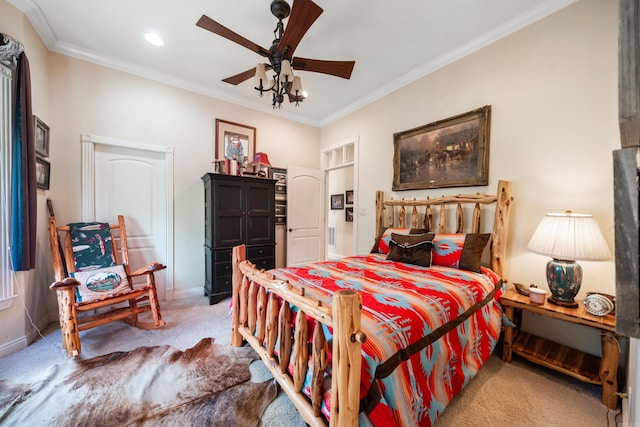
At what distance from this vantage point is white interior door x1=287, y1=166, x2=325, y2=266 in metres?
4.05

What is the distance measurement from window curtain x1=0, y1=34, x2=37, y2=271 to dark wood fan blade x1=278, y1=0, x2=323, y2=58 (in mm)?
2094

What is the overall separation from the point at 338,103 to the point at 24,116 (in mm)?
3415

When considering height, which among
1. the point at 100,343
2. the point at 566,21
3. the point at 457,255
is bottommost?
the point at 100,343

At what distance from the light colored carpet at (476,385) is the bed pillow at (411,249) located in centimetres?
95

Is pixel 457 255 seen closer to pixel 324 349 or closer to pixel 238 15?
pixel 324 349

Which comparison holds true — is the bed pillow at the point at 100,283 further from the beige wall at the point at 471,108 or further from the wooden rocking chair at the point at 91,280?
the beige wall at the point at 471,108

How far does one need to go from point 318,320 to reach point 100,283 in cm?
237

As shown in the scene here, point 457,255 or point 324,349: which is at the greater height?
point 457,255

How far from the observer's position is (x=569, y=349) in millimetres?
1902

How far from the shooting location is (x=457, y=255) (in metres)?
2.20

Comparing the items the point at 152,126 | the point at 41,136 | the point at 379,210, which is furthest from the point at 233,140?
the point at 379,210

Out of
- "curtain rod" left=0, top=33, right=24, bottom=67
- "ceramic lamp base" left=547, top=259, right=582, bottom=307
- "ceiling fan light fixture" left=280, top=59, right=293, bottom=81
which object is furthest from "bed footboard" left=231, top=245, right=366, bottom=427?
"curtain rod" left=0, top=33, right=24, bottom=67

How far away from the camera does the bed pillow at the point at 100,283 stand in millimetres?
2146

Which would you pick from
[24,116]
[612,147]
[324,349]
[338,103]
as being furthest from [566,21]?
[24,116]
